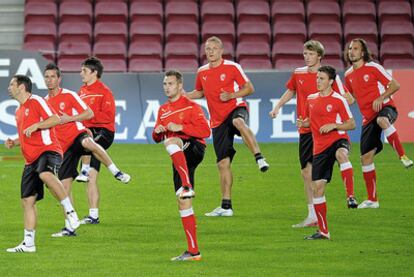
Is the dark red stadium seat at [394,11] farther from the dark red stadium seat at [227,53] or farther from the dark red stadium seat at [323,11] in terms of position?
the dark red stadium seat at [227,53]

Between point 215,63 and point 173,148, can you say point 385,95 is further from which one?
point 173,148

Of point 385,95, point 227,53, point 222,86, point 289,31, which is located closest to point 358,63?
point 385,95

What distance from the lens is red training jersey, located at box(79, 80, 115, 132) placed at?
544 inches

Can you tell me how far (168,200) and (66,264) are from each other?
5431 mm

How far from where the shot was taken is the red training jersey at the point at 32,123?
36.7ft

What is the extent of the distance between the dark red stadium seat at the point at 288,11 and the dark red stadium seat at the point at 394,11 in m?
1.84

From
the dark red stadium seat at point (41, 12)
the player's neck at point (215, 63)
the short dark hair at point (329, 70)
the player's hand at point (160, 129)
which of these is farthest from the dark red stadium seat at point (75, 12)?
the player's hand at point (160, 129)

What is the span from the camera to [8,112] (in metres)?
22.4

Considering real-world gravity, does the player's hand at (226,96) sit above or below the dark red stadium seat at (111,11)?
below

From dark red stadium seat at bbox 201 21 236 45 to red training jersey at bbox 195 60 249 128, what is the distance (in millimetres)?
11693

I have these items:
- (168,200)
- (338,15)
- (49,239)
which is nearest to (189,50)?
(338,15)

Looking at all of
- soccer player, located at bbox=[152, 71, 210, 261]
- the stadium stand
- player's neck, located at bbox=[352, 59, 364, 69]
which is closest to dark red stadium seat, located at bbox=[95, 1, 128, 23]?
the stadium stand

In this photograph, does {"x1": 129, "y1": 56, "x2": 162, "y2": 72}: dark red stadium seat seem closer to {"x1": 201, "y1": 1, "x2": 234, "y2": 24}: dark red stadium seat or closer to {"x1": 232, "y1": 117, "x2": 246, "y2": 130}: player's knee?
{"x1": 201, "y1": 1, "x2": 234, "y2": 24}: dark red stadium seat

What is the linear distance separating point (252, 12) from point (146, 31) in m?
2.55
